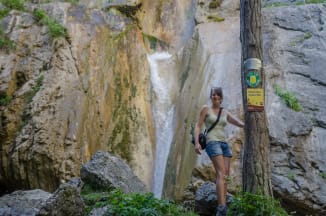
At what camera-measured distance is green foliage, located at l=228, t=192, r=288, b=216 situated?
5.13 meters

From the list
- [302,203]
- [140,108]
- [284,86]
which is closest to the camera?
[302,203]

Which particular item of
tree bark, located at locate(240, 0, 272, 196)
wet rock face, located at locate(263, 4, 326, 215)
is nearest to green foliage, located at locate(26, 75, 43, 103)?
wet rock face, located at locate(263, 4, 326, 215)

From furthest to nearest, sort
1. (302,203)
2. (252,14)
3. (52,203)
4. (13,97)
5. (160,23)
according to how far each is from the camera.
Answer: (160,23)
(13,97)
(302,203)
(252,14)
(52,203)

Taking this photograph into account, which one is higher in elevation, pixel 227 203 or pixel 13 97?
pixel 13 97

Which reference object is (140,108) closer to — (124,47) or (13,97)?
(124,47)

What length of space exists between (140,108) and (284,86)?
3.70 metres

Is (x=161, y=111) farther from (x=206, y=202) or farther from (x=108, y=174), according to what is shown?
(x=206, y=202)

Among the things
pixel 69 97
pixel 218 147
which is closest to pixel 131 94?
pixel 69 97

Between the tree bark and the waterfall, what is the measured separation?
3972mm

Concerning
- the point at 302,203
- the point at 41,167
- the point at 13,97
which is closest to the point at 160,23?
the point at 13,97

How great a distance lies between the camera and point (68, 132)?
381 inches

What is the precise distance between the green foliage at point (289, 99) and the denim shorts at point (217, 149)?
133 inches

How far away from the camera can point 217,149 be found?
19.2 feet

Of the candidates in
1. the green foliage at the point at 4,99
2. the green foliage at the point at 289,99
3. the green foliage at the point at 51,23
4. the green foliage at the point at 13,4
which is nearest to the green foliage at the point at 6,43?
the green foliage at the point at 51,23
